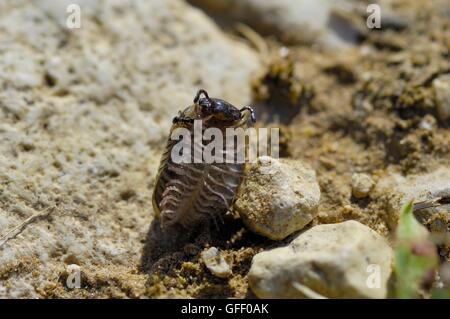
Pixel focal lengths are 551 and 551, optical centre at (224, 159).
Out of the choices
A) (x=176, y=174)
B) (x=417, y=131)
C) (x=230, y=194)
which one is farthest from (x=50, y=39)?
(x=417, y=131)

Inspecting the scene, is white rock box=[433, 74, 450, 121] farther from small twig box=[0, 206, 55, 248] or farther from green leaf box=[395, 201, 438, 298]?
small twig box=[0, 206, 55, 248]

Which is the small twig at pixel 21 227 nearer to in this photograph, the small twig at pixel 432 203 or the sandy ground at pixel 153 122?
the sandy ground at pixel 153 122

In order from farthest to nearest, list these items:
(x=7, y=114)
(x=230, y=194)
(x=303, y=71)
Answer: (x=303, y=71), (x=7, y=114), (x=230, y=194)

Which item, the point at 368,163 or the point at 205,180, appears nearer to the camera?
the point at 205,180

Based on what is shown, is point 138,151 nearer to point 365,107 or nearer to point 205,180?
point 205,180

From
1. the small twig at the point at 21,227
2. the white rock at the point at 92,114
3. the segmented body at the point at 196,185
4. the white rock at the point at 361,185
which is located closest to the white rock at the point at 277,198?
the segmented body at the point at 196,185

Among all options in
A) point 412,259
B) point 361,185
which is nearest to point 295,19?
point 361,185

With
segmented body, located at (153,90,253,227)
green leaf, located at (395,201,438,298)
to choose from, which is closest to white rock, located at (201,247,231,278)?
segmented body, located at (153,90,253,227)
